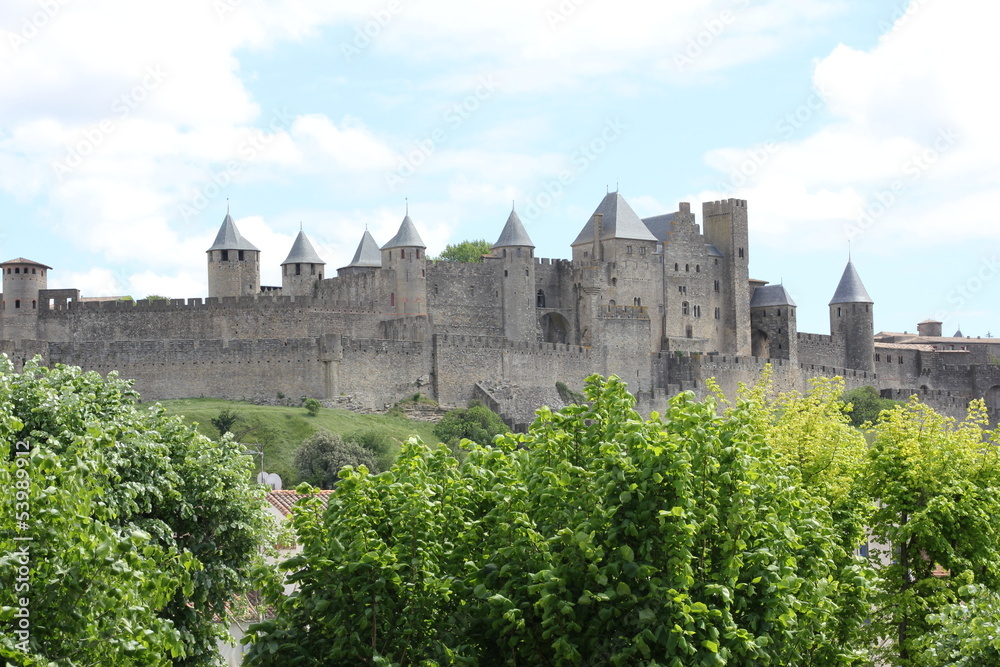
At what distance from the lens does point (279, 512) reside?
3131 cm

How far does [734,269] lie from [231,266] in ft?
103

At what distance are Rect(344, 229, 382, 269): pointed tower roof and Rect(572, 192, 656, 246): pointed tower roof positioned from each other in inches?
478

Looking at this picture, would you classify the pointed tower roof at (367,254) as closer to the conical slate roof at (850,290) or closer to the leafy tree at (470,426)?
the leafy tree at (470,426)

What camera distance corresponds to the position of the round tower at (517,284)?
2886 inches

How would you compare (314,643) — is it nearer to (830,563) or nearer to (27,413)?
(27,413)

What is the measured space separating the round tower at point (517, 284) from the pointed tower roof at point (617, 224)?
6.03m

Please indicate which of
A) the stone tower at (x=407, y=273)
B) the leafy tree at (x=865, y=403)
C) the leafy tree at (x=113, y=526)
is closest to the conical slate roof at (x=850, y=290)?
the leafy tree at (x=865, y=403)

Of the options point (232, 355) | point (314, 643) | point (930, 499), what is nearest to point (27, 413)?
point (314, 643)

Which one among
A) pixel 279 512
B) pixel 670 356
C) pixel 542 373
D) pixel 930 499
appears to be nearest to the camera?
pixel 930 499

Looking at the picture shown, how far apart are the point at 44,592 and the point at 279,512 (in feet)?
56.6

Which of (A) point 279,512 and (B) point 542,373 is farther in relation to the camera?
(B) point 542,373

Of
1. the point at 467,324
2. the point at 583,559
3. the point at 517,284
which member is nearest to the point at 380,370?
the point at 467,324

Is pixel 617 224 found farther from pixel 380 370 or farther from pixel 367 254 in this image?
pixel 380 370

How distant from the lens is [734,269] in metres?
83.5
